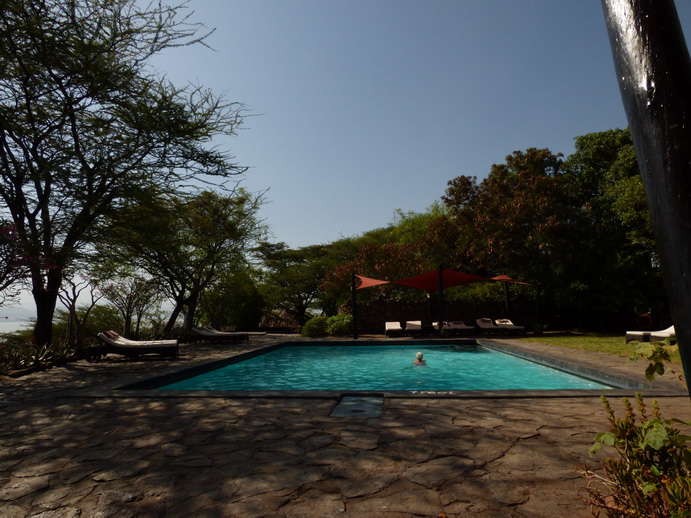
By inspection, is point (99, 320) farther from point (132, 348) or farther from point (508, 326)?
point (508, 326)

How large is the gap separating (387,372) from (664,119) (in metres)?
8.93

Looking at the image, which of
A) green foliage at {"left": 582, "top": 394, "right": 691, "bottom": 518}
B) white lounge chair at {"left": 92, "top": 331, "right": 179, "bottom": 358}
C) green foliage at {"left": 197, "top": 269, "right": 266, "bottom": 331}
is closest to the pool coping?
white lounge chair at {"left": 92, "top": 331, "right": 179, "bottom": 358}

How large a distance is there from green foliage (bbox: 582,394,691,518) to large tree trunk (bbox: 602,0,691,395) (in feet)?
2.15

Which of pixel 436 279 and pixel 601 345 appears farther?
pixel 436 279

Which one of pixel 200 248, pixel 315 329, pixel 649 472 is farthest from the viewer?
pixel 200 248

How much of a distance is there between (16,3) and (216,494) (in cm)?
867

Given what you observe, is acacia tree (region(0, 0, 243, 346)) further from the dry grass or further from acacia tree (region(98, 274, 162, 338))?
the dry grass

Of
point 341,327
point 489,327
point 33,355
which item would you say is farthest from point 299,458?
point 489,327

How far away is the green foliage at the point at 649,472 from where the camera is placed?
1556mm

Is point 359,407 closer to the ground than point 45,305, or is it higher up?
closer to the ground

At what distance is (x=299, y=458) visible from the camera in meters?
2.88

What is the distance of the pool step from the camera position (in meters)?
4.06

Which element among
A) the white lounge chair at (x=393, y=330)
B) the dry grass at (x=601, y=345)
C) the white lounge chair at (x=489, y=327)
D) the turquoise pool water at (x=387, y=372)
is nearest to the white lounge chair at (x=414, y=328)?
the white lounge chair at (x=393, y=330)

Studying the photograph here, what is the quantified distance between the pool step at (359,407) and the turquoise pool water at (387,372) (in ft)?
10.7
